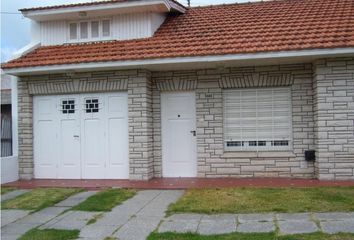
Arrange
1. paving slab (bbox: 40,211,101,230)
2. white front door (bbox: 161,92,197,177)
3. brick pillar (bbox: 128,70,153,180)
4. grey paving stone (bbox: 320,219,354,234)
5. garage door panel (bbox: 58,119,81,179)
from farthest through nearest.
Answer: garage door panel (bbox: 58,119,81,179) → white front door (bbox: 161,92,197,177) → brick pillar (bbox: 128,70,153,180) → paving slab (bbox: 40,211,101,230) → grey paving stone (bbox: 320,219,354,234)

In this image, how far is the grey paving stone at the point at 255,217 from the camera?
7728mm

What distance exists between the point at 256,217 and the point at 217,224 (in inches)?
28.7

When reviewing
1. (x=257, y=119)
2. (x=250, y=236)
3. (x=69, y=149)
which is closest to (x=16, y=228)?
(x=250, y=236)

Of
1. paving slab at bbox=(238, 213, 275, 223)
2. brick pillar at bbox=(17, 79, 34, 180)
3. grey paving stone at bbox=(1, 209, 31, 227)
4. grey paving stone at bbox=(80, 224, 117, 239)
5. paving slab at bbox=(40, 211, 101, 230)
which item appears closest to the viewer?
grey paving stone at bbox=(80, 224, 117, 239)

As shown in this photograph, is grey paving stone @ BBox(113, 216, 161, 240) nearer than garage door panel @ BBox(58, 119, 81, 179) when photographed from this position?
Yes

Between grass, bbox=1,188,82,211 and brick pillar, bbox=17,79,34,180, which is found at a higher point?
brick pillar, bbox=17,79,34,180

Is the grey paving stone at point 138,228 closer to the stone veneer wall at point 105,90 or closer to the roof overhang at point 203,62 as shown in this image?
the stone veneer wall at point 105,90

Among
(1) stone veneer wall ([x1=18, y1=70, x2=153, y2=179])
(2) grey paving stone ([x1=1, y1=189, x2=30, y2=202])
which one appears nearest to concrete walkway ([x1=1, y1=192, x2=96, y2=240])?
(2) grey paving stone ([x1=1, y1=189, x2=30, y2=202])

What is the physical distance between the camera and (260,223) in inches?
296

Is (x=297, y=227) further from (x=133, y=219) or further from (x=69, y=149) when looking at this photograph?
(x=69, y=149)

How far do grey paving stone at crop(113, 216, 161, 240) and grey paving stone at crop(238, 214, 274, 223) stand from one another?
139cm

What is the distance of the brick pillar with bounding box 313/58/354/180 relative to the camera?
448 inches

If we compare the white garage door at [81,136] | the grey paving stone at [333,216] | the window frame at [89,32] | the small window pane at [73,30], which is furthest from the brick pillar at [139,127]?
the grey paving stone at [333,216]

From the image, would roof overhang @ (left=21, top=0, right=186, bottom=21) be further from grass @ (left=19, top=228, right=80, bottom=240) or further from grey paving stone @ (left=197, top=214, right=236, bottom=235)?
grass @ (left=19, top=228, right=80, bottom=240)
